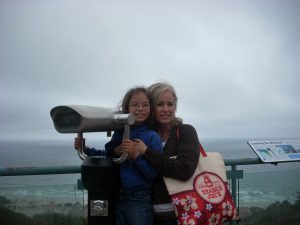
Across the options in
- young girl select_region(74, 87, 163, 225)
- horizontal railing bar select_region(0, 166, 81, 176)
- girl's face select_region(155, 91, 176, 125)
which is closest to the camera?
young girl select_region(74, 87, 163, 225)

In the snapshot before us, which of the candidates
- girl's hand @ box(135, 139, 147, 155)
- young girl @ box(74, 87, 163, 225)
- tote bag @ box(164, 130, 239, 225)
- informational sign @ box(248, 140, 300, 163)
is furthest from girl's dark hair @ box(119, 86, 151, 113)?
informational sign @ box(248, 140, 300, 163)

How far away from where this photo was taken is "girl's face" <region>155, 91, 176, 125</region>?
2.31 m

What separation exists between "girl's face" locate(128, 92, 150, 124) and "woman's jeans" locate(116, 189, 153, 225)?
1.52ft

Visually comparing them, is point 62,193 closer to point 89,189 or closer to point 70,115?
point 89,189

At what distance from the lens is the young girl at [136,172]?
2.06 metres

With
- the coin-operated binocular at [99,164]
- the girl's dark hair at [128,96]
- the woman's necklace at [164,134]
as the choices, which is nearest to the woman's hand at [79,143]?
the coin-operated binocular at [99,164]

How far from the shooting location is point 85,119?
5.99 ft

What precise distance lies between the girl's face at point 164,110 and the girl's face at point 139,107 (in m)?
0.11

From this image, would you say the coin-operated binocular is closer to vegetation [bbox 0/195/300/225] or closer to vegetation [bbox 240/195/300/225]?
vegetation [bbox 0/195/300/225]

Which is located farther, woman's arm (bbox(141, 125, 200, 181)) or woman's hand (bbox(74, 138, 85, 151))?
woman's hand (bbox(74, 138, 85, 151))

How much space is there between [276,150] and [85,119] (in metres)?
2.62

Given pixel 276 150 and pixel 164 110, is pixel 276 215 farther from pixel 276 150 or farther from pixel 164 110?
pixel 164 110

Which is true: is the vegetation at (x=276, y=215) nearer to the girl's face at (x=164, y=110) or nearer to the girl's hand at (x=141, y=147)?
the girl's face at (x=164, y=110)

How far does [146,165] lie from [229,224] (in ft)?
6.27
